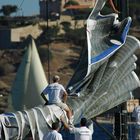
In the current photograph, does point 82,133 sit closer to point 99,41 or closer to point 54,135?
point 54,135

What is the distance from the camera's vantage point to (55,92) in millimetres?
17375

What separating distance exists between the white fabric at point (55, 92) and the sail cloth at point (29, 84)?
28.9m

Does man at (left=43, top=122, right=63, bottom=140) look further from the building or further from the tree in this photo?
the tree

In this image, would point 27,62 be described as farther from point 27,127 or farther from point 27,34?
point 27,34

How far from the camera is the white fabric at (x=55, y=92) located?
56.8ft

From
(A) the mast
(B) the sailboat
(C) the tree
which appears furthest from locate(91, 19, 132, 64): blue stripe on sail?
(C) the tree

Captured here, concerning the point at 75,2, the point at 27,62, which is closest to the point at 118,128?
the point at 27,62

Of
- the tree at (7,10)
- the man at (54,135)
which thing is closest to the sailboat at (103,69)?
the man at (54,135)

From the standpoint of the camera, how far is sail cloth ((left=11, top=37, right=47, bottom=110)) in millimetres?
46975

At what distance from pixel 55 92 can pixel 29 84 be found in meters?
31.9

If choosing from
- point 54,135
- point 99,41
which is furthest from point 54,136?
point 99,41

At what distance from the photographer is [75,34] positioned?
429 ft

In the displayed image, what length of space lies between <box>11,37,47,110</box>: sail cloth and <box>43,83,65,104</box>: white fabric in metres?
28.9

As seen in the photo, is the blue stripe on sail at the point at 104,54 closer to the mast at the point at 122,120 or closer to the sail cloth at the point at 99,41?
the sail cloth at the point at 99,41
